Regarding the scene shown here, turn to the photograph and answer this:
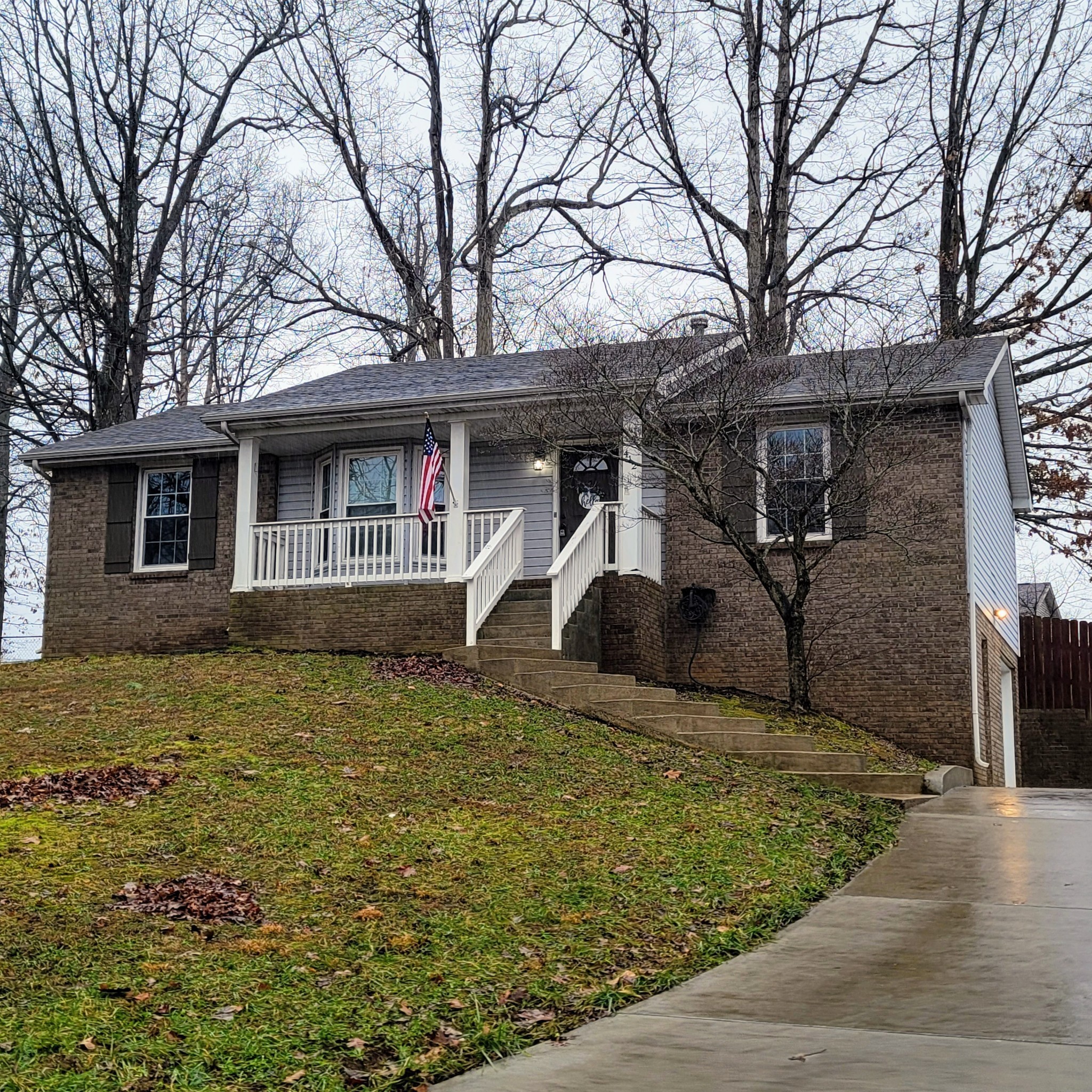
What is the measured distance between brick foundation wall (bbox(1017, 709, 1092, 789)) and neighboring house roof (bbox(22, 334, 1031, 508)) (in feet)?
13.5

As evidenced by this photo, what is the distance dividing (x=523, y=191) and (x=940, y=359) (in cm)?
1764

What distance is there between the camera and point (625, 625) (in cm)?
1725

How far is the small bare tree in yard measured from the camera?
630 inches

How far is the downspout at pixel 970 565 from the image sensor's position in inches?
661

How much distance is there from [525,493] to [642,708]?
565 cm

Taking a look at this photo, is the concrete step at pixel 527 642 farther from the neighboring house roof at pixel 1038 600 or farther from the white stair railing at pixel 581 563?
the neighboring house roof at pixel 1038 600

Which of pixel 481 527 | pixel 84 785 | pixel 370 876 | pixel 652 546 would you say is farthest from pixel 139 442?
pixel 370 876

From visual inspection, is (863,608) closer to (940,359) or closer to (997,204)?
(940,359)

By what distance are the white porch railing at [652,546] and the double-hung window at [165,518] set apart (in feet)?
22.7

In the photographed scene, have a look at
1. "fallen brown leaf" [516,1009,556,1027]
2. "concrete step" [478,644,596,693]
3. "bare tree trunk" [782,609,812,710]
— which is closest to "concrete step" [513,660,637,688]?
"concrete step" [478,644,596,693]

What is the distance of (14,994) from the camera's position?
223 inches

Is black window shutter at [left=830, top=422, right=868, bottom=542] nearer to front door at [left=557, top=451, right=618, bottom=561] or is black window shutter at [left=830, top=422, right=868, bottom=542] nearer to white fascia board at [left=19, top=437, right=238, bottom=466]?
front door at [left=557, top=451, right=618, bottom=561]

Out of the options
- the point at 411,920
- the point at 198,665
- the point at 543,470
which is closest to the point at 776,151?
the point at 543,470

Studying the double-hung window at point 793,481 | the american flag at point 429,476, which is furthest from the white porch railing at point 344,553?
the double-hung window at point 793,481
